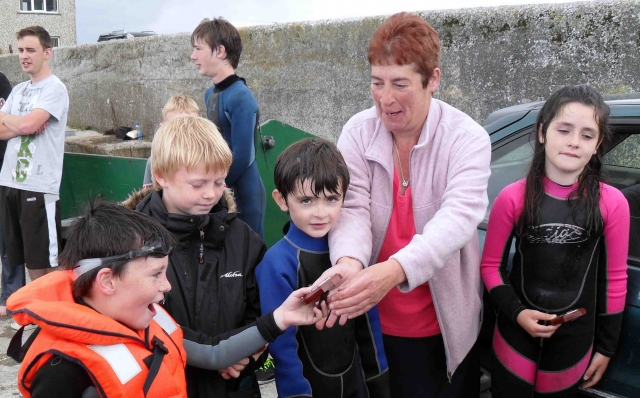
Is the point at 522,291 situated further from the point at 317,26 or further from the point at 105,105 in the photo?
the point at 105,105

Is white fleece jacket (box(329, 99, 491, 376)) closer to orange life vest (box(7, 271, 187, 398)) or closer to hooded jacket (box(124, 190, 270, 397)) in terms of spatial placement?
hooded jacket (box(124, 190, 270, 397))

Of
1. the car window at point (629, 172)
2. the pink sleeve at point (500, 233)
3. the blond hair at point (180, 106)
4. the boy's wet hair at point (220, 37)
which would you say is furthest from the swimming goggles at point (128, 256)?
the boy's wet hair at point (220, 37)

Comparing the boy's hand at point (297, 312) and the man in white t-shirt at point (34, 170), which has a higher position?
the boy's hand at point (297, 312)

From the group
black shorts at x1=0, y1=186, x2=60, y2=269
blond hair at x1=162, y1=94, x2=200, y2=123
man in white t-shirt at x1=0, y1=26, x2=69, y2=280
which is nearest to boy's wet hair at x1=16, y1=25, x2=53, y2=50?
man in white t-shirt at x1=0, y1=26, x2=69, y2=280

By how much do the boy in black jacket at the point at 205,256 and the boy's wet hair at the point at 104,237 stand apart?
0.73 feet

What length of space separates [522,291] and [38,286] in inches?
58.6

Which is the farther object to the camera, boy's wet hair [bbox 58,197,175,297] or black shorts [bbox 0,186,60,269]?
black shorts [bbox 0,186,60,269]

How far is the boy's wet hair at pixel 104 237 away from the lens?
165cm

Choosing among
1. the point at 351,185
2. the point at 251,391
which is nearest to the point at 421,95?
the point at 351,185

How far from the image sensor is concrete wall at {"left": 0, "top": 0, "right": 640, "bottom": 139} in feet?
13.8

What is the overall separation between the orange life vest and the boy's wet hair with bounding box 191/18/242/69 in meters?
2.55

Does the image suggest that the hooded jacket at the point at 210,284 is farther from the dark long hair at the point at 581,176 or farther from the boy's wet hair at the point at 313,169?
the dark long hair at the point at 581,176

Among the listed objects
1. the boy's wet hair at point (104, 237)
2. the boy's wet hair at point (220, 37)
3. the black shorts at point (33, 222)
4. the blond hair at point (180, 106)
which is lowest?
the black shorts at point (33, 222)

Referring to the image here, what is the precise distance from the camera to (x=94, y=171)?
5.29 meters
